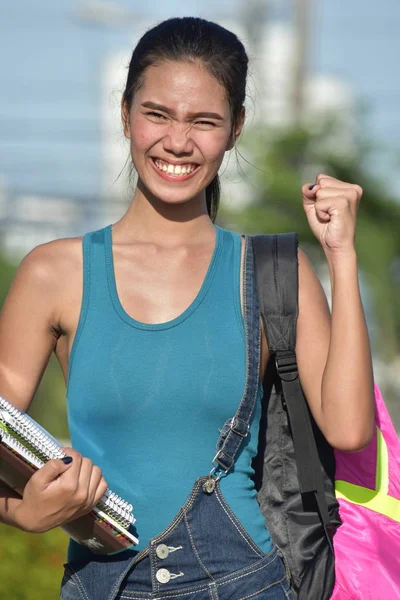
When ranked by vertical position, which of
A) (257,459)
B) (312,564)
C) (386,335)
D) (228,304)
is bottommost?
(312,564)

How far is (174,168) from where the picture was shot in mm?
2396

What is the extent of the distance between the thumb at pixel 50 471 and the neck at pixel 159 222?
669 mm

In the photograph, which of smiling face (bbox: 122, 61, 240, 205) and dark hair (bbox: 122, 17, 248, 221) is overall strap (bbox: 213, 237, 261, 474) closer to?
smiling face (bbox: 122, 61, 240, 205)

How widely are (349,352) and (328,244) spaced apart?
0.86ft

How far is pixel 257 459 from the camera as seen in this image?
2408mm

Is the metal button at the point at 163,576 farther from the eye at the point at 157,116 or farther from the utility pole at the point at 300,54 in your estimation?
the utility pole at the point at 300,54

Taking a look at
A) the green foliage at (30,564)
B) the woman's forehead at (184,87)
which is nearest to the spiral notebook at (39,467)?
the woman's forehead at (184,87)

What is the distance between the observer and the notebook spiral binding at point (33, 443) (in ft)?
6.40

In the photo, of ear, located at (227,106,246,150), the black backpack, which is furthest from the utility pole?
the black backpack

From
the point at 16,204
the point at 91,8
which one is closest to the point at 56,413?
the point at 16,204

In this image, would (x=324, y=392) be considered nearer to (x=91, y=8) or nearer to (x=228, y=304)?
(x=228, y=304)

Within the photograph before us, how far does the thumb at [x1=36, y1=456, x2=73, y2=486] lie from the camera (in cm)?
201

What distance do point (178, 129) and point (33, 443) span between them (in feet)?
2.77

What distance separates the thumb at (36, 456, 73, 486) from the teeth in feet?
2.56
